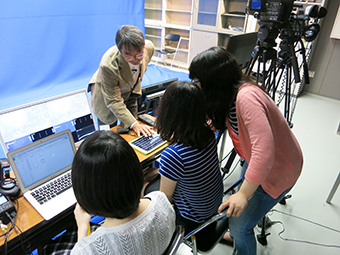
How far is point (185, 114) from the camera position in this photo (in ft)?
3.03

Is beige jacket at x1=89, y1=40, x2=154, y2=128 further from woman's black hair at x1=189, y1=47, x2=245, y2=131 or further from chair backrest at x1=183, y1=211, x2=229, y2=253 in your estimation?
chair backrest at x1=183, y1=211, x2=229, y2=253

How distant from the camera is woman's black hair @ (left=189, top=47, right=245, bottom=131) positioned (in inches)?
36.6

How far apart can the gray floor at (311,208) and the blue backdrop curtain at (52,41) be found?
8.42 ft

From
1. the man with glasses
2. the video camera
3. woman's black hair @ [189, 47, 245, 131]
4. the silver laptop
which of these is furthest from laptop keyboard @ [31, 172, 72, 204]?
the video camera

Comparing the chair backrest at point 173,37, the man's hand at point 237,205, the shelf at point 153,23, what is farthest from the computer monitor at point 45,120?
the shelf at point 153,23

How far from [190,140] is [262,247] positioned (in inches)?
45.4

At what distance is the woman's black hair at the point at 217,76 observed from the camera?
929mm

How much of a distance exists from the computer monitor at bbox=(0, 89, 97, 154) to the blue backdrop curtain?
2228mm

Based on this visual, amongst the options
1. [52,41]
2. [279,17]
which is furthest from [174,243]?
[52,41]

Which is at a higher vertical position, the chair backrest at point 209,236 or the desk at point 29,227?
the desk at point 29,227

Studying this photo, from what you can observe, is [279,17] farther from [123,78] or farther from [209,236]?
[209,236]

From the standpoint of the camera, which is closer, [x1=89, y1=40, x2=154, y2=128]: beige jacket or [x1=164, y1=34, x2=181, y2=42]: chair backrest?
[x1=89, y1=40, x2=154, y2=128]: beige jacket

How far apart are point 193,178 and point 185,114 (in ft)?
0.94

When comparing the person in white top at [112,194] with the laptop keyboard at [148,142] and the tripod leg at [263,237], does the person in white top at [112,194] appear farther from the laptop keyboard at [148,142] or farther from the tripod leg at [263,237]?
the tripod leg at [263,237]
